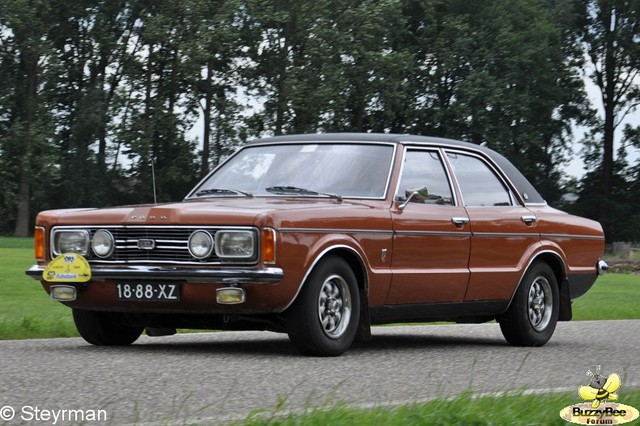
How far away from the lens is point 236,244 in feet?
29.2

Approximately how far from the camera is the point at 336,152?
10578mm

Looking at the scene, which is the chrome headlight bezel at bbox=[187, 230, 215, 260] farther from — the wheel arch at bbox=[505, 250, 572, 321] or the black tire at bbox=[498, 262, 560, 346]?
the wheel arch at bbox=[505, 250, 572, 321]

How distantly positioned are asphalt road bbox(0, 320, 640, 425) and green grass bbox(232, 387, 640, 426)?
222 millimetres

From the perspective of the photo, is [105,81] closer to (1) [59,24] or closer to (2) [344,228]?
(1) [59,24]

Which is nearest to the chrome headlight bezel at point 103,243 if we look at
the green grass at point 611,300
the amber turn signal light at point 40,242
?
the amber turn signal light at point 40,242

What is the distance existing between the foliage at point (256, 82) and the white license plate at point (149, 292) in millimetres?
46265

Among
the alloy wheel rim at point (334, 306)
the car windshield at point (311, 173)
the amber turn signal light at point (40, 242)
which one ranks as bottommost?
the alloy wheel rim at point (334, 306)

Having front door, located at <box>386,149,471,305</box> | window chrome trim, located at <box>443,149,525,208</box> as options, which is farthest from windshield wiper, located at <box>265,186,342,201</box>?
window chrome trim, located at <box>443,149,525,208</box>

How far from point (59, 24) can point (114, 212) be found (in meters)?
52.3

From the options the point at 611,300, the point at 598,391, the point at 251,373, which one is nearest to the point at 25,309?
the point at 251,373

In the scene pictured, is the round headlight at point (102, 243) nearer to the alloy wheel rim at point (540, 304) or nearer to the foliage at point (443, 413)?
the foliage at point (443, 413)

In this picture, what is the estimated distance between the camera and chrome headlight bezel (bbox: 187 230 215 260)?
8.95 m

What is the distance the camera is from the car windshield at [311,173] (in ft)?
33.6

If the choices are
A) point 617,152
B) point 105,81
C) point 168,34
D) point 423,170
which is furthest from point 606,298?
point 617,152
